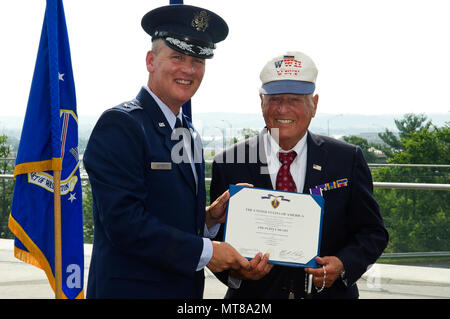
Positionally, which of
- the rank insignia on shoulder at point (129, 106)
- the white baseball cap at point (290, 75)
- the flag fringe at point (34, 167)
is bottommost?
the flag fringe at point (34, 167)

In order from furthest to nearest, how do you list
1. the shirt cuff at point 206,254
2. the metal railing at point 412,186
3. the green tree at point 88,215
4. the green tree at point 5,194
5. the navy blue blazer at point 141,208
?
the green tree at point 5,194, the green tree at point 88,215, the metal railing at point 412,186, the shirt cuff at point 206,254, the navy blue blazer at point 141,208

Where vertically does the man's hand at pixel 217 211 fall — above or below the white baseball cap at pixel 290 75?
below

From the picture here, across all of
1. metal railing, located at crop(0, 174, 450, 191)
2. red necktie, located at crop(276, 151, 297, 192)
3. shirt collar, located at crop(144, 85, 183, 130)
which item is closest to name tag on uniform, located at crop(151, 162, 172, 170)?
shirt collar, located at crop(144, 85, 183, 130)

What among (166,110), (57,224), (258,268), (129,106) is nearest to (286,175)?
(258,268)

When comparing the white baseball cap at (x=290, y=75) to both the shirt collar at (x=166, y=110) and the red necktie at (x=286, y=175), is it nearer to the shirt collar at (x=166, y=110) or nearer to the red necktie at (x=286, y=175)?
the red necktie at (x=286, y=175)

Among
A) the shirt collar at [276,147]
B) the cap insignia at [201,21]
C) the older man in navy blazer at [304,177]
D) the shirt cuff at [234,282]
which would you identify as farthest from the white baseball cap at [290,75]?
the shirt cuff at [234,282]

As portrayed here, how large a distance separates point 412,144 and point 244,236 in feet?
159

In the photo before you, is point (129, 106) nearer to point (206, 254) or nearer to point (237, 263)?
point (206, 254)

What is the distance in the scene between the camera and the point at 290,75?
7.61 ft

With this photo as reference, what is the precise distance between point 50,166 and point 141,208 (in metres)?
1.93

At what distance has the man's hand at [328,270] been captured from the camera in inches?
83.7

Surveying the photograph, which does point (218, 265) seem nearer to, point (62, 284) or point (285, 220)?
point (285, 220)

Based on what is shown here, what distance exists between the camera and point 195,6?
2.30m
